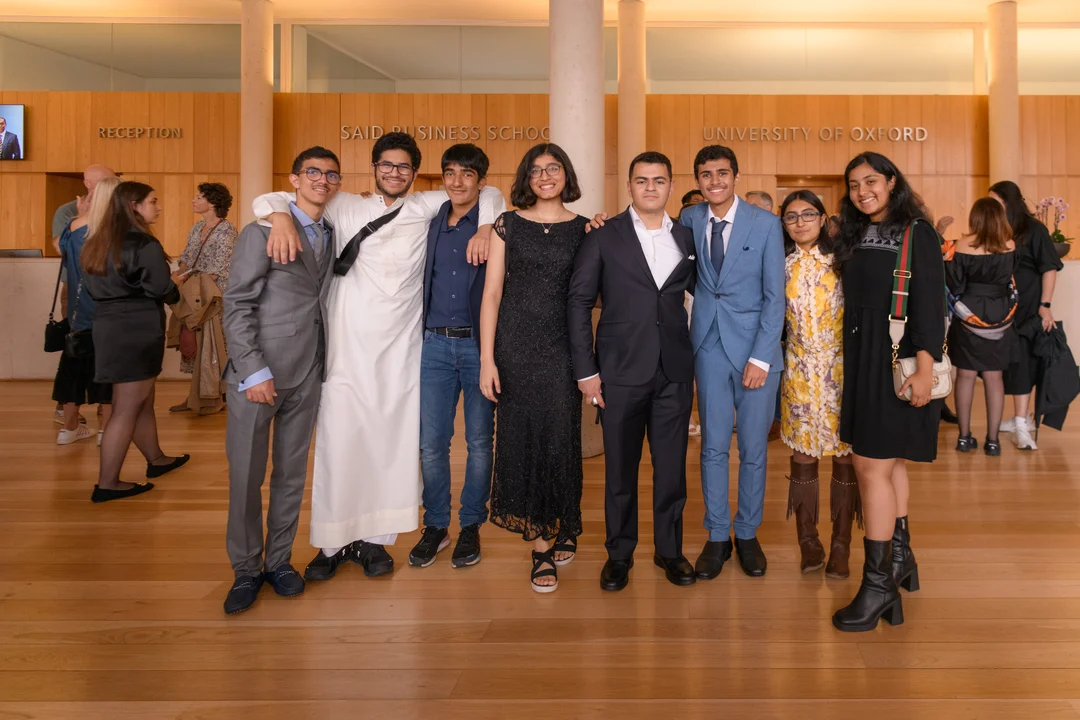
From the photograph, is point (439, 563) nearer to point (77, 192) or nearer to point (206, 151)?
point (206, 151)

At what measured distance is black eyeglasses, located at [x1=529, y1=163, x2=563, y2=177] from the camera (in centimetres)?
284

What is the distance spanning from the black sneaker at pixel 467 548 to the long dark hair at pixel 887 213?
5.85ft

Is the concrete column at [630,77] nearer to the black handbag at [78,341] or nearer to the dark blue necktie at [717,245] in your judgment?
the black handbag at [78,341]

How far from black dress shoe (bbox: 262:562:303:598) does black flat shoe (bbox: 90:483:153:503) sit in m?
1.75

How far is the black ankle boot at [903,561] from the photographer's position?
9.61 ft

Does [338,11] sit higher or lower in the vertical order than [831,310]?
higher

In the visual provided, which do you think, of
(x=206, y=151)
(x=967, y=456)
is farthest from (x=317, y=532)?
(x=206, y=151)

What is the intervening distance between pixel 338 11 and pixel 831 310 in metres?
10.3

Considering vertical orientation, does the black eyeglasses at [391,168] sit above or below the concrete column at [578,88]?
below

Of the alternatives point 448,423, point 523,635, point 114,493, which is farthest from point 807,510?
point 114,493

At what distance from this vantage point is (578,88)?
5289 millimetres

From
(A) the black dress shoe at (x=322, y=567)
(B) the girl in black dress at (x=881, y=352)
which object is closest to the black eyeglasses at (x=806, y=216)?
(B) the girl in black dress at (x=881, y=352)

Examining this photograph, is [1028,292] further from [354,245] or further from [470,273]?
[354,245]

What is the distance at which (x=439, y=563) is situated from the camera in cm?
329
